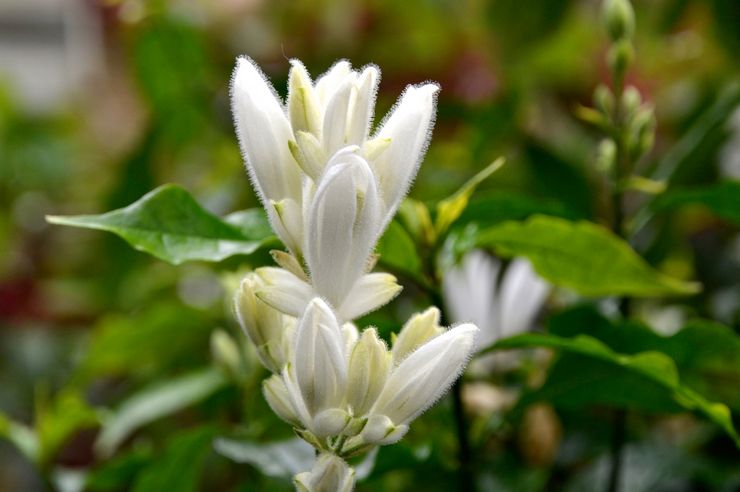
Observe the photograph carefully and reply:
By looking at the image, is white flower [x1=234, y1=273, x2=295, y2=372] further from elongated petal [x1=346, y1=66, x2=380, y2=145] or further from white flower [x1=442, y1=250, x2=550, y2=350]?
white flower [x1=442, y1=250, x2=550, y2=350]

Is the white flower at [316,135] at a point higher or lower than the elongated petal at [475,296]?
higher

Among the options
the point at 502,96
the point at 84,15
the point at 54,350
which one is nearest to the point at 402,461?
the point at 502,96

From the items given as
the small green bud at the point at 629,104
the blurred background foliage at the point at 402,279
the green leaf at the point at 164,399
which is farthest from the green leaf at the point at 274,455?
the small green bud at the point at 629,104

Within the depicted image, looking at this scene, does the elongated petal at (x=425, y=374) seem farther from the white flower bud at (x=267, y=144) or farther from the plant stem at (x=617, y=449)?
the plant stem at (x=617, y=449)

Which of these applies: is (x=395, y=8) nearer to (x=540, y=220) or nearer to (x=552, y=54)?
(x=552, y=54)

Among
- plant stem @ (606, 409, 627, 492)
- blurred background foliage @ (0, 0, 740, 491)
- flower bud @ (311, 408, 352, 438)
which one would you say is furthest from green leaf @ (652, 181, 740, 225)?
flower bud @ (311, 408, 352, 438)

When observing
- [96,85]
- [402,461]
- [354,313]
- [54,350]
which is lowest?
[54,350]
